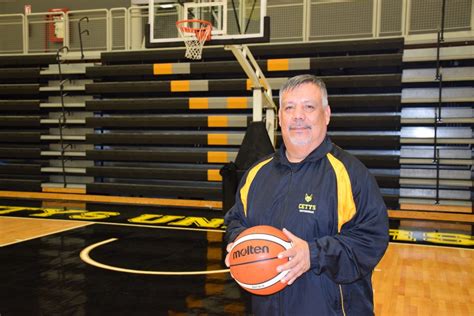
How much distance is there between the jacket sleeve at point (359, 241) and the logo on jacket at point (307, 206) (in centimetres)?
12

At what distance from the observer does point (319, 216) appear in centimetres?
170

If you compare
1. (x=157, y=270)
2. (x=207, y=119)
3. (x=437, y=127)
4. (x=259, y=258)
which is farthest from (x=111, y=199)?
(x=259, y=258)

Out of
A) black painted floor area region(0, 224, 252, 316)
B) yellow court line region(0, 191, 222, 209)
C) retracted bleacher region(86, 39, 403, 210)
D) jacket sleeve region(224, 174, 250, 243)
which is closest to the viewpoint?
jacket sleeve region(224, 174, 250, 243)

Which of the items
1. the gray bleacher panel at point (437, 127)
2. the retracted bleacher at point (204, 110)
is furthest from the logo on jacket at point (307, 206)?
the gray bleacher panel at point (437, 127)

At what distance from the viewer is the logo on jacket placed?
1.71 m

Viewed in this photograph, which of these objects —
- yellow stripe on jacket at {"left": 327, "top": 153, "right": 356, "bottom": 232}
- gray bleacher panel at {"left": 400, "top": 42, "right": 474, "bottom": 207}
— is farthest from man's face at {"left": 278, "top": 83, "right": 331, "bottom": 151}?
gray bleacher panel at {"left": 400, "top": 42, "right": 474, "bottom": 207}

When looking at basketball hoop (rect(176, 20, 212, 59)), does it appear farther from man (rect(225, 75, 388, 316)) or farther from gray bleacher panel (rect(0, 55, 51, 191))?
gray bleacher panel (rect(0, 55, 51, 191))

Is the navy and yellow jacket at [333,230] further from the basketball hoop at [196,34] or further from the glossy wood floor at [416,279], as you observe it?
the basketball hoop at [196,34]

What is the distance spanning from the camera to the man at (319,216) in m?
1.63

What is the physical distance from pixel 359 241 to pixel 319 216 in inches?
6.5

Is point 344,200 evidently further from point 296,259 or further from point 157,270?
point 157,270

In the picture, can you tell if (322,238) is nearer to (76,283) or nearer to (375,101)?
(76,283)

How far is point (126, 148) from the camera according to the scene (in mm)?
10758

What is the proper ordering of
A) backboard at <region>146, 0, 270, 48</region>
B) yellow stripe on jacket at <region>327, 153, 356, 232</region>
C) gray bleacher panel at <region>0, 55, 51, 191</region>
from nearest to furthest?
yellow stripe on jacket at <region>327, 153, 356, 232</region>, backboard at <region>146, 0, 270, 48</region>, gray bleacher panel at <region>0, 55, 51, 191</region>
